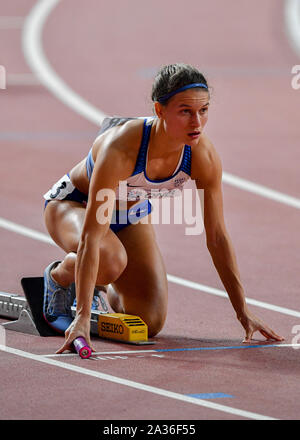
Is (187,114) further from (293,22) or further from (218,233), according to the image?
(293,22)

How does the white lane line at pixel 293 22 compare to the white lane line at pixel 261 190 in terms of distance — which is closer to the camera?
the white lane line at pixel 261 190

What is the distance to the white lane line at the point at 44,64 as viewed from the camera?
12359 mm

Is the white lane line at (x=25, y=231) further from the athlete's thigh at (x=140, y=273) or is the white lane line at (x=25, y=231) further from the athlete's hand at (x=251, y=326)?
the athlete's hand at (x=251, y=326)

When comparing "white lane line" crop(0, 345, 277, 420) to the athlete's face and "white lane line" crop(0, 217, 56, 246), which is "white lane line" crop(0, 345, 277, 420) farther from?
"white lane line" crop(0, 217, 56, 246)

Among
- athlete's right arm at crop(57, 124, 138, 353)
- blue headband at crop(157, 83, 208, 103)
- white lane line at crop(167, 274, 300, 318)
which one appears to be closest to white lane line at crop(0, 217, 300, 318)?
white lane line at crop(167, 274, 300, 318)

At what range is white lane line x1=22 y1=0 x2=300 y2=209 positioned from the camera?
9.40m

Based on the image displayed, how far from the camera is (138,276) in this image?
578 cm

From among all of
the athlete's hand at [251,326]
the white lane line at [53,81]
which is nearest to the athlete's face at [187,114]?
the athlete's hand at [251,326]

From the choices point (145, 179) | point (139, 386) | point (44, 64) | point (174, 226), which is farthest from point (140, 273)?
point (44, 64)

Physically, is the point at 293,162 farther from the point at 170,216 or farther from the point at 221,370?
the point at 221,370

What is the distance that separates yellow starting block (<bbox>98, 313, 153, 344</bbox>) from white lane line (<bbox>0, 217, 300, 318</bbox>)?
112 centimetres

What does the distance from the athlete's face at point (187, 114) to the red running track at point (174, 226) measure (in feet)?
3.83

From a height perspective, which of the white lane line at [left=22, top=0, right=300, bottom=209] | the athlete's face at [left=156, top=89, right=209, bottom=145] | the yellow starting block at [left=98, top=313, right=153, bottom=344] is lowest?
the yellow starting block at [left=98, top=313, right=153, bottom=344]

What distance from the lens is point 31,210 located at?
8.79m
